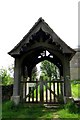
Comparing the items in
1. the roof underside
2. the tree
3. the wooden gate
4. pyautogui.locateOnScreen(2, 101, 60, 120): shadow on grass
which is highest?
the roof underside

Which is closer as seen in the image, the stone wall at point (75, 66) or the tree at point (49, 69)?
the tree at point (49, 69)

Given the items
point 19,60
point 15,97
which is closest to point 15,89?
point 15,97

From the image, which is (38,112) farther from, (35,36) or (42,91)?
(35,36)

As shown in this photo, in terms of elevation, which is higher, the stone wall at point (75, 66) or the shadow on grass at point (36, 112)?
the stone wall at point (75, 66)

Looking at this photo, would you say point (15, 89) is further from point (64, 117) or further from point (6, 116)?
point (64, 117)

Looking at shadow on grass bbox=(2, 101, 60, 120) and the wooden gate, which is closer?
shadow on grass bbox=(2, 101, 60, 120)

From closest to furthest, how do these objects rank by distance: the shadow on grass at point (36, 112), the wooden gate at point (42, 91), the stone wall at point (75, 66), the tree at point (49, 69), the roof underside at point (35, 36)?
the shadow on grass at point (36, 112) < the roof underside at point (35, 36) < the wooden gate at point (42, 91) < the tree at point (49, 69) < the stone wall at point (75, 66)

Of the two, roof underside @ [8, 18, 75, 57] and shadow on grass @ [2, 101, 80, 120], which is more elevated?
roof underside @ [8, 18, 75, 57]

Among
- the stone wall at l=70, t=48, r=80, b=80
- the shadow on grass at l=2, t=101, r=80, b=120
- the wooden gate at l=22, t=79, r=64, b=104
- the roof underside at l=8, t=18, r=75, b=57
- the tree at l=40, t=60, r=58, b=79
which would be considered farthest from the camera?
the stone wall at l=70, t=48, r=80, b=80

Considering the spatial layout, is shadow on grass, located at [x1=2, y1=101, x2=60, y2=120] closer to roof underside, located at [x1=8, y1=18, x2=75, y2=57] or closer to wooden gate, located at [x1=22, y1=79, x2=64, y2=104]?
wooden gate, located at [x1=22, y1=79, x2=64, y2=104]

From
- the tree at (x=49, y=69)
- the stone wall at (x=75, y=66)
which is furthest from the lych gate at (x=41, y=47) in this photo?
the stone wall at (x=75, y=66)

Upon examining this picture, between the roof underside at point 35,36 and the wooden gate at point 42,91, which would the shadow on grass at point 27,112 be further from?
the roof underside at point 35,36

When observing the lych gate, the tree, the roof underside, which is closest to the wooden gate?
the lych gate

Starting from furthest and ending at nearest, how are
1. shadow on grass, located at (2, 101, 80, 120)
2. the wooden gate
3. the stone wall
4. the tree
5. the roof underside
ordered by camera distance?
the stone wall
the tree
the wooden gate
the roof underside
shadow on grass, located at (2, 101, 80, 120)
